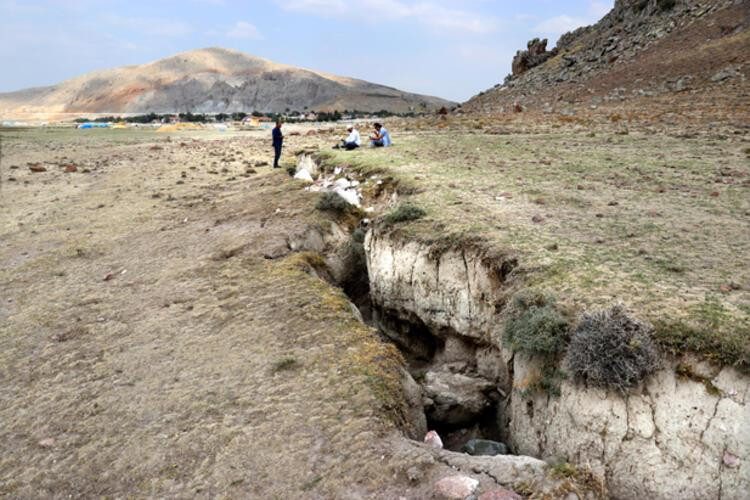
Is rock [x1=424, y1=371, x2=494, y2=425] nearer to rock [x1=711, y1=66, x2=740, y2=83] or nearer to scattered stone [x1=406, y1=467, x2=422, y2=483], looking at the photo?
scattered stone [x1=406, y1=467, x2=422, y2=483]

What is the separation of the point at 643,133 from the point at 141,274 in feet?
51.5

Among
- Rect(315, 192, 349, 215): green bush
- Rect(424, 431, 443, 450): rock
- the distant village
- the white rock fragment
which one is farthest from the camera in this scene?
the distant village

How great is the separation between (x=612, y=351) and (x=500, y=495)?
167cm

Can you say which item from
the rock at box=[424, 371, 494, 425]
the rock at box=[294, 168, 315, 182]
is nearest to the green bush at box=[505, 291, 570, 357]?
the rock at box=[424, 371, 494, 425]

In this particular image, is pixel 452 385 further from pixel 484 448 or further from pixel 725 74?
pixel 725 74

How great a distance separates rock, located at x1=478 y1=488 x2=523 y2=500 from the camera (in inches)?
156

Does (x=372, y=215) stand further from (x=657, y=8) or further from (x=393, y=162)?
(x=657, y=8)

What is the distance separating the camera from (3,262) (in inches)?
424

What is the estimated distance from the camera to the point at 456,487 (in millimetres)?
4055

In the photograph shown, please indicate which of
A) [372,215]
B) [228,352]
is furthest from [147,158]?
[228,352]

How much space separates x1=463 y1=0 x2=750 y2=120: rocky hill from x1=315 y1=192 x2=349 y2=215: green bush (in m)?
16.5

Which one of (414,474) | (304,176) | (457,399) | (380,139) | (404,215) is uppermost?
(380,139)

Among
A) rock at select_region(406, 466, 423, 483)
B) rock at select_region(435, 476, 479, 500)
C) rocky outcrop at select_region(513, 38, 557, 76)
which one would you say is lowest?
rock at select_region(406, 466, 423, 483)

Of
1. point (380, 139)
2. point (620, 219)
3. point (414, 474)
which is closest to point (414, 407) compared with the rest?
point (414, 474)
